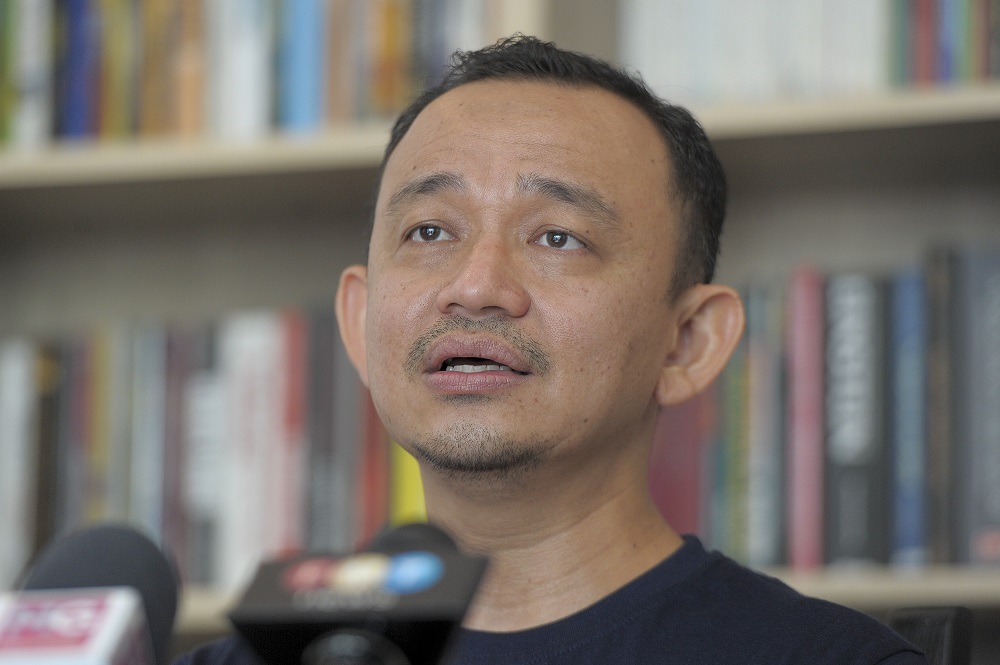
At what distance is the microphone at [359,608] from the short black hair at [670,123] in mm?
753

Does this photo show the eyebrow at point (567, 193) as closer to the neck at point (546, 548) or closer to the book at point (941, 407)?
the neck at point (546, 548)

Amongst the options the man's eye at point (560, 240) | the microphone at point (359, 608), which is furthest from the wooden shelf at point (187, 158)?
the microphone at point (359, 608)

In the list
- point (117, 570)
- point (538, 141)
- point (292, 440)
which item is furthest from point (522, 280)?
point (292, 440)

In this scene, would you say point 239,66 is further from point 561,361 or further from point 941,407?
point 941,407

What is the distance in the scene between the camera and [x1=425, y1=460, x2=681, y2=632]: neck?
1187 mm

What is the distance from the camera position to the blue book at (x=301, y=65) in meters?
1.75

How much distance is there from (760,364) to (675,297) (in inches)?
15.8

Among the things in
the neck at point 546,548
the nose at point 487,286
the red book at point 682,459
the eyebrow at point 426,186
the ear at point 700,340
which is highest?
the eyebrow at point 426,186

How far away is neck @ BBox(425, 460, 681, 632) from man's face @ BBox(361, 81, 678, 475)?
49 millimetres

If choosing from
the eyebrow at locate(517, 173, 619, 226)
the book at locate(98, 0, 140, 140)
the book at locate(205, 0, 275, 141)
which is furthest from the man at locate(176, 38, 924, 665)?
the book at locate(98, 0, 140, 140)

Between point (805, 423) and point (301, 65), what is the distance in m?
0.77

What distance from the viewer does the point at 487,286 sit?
112 cm

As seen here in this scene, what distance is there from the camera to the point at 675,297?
1256mm

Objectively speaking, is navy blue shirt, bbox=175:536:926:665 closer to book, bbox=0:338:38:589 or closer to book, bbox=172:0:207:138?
book, bbox=0:338:38:589
